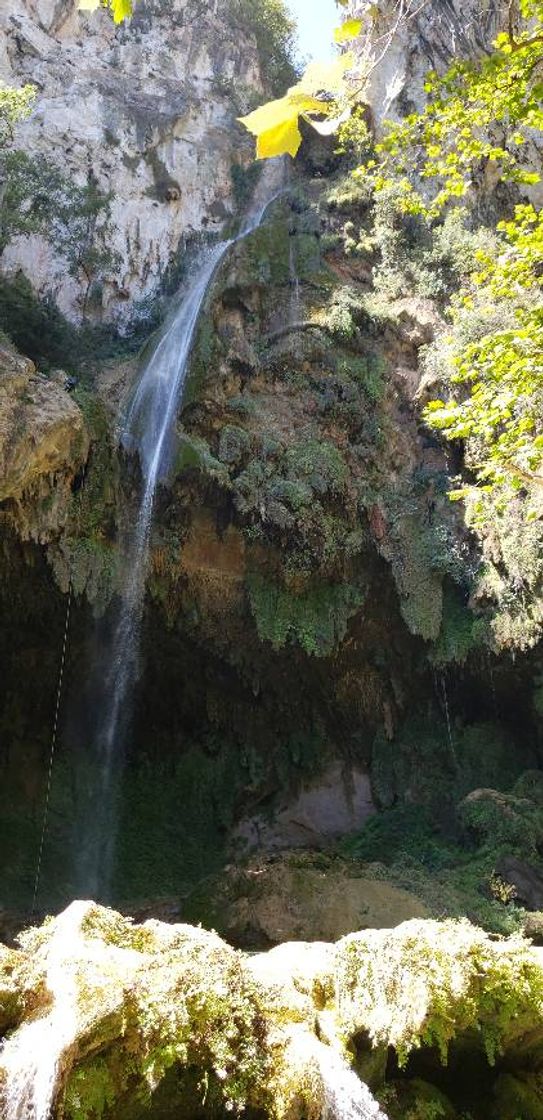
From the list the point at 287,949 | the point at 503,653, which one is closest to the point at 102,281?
the point at 503,653

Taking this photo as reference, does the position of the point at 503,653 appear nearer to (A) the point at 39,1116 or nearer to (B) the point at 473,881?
(B) the point at 473,881

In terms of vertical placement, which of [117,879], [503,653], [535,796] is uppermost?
[503,653]

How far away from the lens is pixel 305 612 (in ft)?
44.0

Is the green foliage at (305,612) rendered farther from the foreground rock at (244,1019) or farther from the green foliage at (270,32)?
the green foliage at (270,32)

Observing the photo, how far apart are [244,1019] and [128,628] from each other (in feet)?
32.0

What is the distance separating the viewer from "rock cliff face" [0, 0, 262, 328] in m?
21.2

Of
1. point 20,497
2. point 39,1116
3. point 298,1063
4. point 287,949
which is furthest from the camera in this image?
point 20,497

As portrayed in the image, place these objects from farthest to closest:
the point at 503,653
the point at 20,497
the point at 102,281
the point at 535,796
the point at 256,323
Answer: the point at 102,281 → the point at 256,323 → the point at 503,653 → the point at 535,796 → the point at 20,497

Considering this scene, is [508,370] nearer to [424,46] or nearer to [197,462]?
[197,462]

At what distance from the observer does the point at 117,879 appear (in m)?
12.6

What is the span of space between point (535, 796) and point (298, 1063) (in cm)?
974

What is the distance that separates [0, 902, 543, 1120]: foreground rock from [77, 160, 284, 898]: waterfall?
8.63m

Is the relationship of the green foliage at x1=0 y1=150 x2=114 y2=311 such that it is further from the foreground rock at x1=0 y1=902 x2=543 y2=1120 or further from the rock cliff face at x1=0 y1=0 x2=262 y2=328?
the foreground rock at x1=0 y1=902 x2=543 y2=1120

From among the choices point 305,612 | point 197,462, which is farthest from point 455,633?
point 197,462
